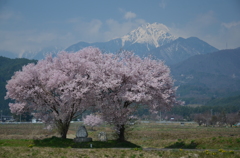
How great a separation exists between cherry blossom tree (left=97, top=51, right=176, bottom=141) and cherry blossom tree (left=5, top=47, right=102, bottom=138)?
162 centimetres

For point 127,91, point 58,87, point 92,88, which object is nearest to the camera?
point 127,91

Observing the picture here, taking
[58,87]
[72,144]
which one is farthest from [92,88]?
[72,144]

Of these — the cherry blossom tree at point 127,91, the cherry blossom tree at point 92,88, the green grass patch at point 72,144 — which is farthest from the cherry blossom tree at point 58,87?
the green grass patch at point 72,144

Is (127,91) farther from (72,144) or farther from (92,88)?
(72,144)

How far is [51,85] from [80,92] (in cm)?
334

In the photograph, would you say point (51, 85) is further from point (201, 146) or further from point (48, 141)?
point (201, 146)

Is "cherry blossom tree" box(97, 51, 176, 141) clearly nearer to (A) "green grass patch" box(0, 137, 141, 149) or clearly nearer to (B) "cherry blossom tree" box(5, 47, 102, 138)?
(B) "cherry blossom tree" box(5, 47, 102, 138)

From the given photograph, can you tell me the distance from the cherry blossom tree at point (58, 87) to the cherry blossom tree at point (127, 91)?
1.62m

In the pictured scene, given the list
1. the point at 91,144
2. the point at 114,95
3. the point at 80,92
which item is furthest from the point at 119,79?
the point at 91,144

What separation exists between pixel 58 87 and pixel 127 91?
7.86m

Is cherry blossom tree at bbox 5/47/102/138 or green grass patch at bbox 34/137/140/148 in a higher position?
cherry blossom tree at bbox 5/47/102/138

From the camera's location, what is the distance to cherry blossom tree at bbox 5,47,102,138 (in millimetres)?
33562

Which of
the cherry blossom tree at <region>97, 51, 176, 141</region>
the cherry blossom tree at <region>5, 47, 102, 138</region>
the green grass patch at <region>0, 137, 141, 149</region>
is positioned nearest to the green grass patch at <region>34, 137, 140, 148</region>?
the green grass patch at <region>0, 137, 141, 149</region>

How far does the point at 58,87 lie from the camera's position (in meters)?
34.8
